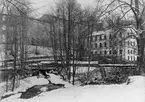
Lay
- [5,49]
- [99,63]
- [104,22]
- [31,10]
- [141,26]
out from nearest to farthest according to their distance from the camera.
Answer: [31,10] < [141,26] < [104,22] < [5,49] < [99,63]

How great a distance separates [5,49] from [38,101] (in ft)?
25.9

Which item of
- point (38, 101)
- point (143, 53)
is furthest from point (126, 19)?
point (38, 101)

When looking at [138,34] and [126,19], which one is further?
[126,19]

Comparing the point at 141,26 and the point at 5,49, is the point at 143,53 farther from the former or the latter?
the point at 5,49

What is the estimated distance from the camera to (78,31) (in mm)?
18859

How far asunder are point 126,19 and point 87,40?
24.5 feet

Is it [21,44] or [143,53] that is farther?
[21,44]

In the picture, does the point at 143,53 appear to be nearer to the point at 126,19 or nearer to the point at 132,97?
the point at 126,19

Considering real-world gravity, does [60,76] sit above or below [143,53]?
below

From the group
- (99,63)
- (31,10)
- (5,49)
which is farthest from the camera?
(99,63)

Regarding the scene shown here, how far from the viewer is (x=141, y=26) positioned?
10.7 m

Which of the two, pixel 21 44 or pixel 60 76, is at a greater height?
pixel 21 44

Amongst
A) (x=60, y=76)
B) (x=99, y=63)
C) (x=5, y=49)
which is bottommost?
(x=60, y=76)

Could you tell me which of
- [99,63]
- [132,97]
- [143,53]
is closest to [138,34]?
[143,53]
